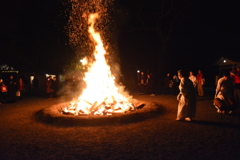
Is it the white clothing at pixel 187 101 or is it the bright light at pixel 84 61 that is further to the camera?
the bright light at pixel 84 61

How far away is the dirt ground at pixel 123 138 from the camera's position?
479cm

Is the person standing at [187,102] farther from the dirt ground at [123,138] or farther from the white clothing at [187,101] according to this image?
the dirt ground at [123,138]

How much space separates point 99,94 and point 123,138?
19.5ft

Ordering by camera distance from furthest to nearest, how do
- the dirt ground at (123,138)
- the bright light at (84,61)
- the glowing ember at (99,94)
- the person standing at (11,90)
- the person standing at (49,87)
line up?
the bright light at (84,61), the person standing at (49,87), the person standing at (11,90), the glowing ember at (99,94), the dirt ground at (123,138)

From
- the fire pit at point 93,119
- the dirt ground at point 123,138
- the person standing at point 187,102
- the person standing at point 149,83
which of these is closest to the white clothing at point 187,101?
the person standing at point 187,102

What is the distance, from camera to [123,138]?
19.5 feet

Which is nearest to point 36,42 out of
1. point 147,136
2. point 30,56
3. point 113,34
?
point 30,56

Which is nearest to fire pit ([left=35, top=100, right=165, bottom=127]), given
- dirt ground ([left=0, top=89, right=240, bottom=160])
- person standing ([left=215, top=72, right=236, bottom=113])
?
dirt ground ([left=0, top=89, right=240, bottom=160])

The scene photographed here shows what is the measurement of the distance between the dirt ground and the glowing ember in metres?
1.61

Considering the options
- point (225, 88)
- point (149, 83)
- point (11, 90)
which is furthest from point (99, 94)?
point (11, 90)

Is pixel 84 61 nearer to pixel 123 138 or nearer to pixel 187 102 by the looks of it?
pixel 187 102

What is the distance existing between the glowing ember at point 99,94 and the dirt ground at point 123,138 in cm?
161

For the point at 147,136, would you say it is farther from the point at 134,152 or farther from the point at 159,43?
the point at 159,43

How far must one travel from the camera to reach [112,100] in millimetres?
10547
